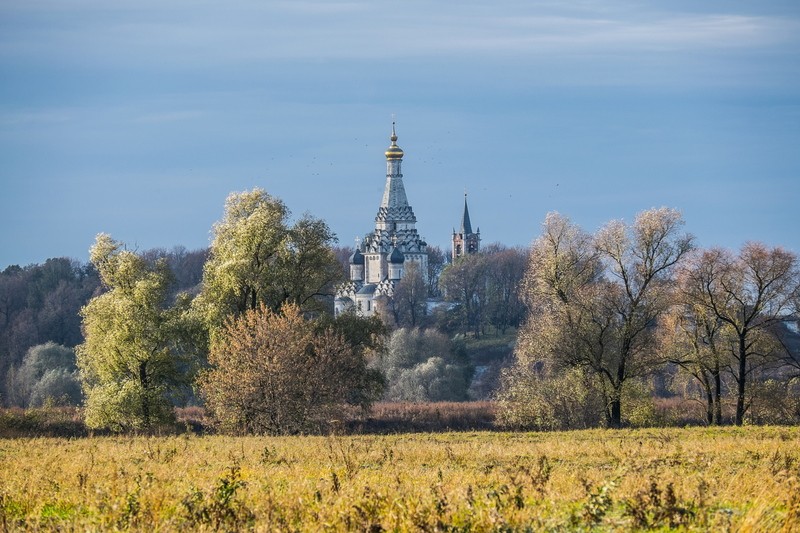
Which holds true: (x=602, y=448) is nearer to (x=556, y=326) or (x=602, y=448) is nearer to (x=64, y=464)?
(x=64, y=464)

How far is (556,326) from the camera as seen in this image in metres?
45.9

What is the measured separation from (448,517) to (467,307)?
14975 centimetres

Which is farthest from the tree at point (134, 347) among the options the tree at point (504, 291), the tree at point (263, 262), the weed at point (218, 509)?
the tree at point (504, 291)

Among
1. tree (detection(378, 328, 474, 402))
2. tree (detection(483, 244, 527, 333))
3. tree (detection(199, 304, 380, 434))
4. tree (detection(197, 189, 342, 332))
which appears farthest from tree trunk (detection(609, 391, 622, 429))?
tree (detection(483, 244, 527, 333))

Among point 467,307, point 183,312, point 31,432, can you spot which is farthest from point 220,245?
point 467,307

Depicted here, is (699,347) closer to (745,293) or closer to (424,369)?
(745,293)

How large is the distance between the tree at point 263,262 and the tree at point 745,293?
47.3 feet

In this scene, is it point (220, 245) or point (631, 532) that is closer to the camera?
→ point (631, 532)

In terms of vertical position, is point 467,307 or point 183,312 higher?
point 467,307

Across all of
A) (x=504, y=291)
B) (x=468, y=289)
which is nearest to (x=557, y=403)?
(x=504, y=291)

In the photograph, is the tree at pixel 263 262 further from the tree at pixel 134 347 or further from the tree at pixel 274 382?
the tree at pixel 274 382

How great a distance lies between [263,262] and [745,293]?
734 inches

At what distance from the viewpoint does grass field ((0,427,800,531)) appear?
1370 centimetres

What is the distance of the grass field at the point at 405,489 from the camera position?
13.7 meters
